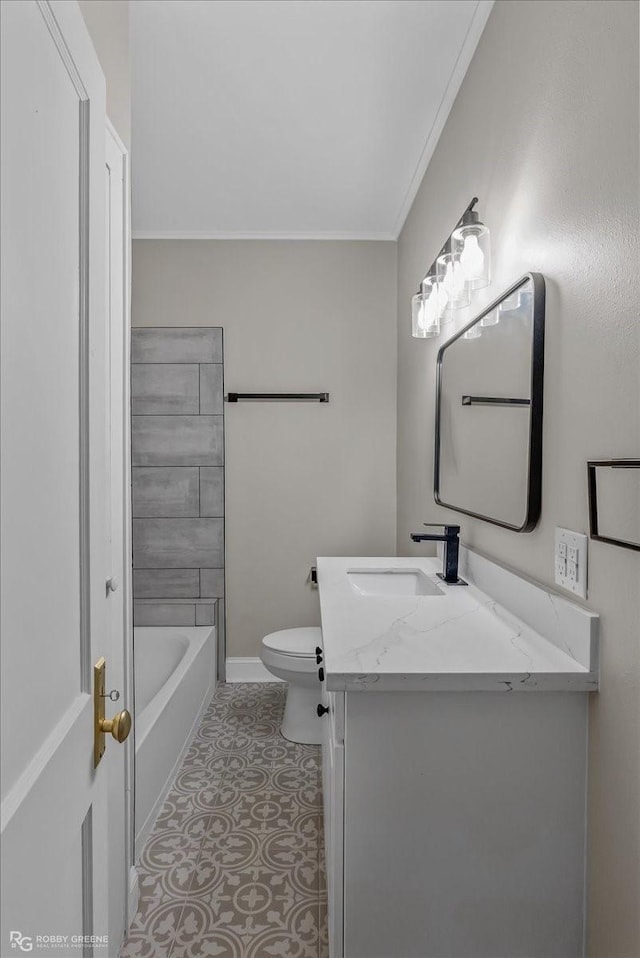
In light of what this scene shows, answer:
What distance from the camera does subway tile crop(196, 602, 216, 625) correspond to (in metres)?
3.27

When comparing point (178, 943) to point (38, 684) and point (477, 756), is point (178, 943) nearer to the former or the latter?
point (477, 756)

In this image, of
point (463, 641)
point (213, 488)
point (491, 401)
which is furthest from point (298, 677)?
point (491, 401)

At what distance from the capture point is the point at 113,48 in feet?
4.68

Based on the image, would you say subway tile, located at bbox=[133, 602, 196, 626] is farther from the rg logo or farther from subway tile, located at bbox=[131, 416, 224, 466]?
the rg logo

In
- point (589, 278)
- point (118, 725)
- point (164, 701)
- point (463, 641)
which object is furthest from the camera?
point (164, 701)

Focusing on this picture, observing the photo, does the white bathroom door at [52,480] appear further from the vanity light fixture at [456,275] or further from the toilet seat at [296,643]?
the toilet seat at [296,643]

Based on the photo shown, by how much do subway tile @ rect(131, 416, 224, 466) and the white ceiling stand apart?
1087 mm

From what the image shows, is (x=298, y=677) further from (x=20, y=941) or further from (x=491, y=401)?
(x=20, y=941)

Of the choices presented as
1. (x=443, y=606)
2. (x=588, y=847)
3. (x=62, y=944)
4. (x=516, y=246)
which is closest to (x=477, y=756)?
(x=588, y=847)

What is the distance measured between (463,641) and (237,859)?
116 centimetres

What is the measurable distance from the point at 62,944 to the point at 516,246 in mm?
1643

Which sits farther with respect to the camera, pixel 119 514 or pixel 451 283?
pixel 451 283

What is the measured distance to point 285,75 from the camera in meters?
1.98

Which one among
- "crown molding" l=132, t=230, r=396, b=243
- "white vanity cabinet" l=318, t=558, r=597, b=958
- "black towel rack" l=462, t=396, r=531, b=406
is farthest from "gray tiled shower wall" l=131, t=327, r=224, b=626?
"white vanity cabinet" l=318, t=558, r=597, b=958
